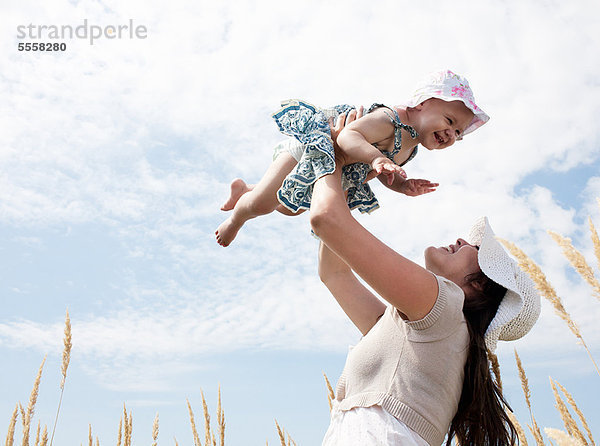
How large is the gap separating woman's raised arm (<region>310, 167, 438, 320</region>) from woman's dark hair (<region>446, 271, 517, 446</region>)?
221 mm

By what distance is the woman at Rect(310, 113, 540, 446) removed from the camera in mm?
1213

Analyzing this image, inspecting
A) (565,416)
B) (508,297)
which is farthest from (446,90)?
(565,416)

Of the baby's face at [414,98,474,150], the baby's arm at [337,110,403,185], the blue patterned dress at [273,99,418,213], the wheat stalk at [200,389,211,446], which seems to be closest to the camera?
the baby's arm at [337,110,403,185]

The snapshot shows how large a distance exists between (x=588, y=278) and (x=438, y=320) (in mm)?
414

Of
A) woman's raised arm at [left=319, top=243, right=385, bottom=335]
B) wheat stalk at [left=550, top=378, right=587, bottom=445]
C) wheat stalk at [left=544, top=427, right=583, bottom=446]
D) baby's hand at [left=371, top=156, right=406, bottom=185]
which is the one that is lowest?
wheat stalk at [left=544, top=427, right=583, bottom=446]

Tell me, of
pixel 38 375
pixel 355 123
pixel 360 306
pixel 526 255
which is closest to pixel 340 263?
pixel 360 306

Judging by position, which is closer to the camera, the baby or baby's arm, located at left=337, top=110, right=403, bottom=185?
baby's arm, located at left=337, top=110, right=403, bottom=185

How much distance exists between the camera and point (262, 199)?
6.10 ft

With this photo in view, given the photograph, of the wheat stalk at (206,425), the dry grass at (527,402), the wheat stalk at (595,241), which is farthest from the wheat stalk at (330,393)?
the wheat stalk at (595,241)

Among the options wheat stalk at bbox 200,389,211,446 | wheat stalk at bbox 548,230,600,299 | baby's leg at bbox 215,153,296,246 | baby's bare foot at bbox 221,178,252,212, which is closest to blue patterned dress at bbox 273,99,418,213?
baby's leg at bbox 215,153,296,246

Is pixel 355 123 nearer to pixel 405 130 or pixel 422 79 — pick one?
pixel 405 130

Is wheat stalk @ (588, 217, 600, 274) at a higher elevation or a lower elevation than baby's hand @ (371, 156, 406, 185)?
lower

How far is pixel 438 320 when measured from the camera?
1263 mm

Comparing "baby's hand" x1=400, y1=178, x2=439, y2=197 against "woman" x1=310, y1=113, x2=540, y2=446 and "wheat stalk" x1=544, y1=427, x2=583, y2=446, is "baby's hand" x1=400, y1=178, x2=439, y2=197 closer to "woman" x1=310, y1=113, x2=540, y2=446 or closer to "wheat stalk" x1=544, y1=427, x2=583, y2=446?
"woman" x1=310, y1=113, x2=540, y2=446
